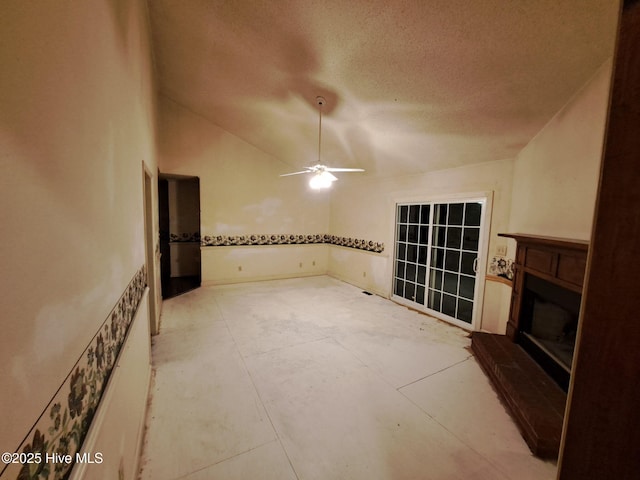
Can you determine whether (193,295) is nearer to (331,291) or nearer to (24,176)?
(331,291)

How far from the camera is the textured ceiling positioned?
5.50 feet

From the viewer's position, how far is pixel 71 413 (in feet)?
2.51

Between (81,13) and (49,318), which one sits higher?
(81,13)

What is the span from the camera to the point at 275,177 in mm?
5629

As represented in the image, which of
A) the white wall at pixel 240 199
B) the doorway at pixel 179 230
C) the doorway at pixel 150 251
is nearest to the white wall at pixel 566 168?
the doorway at pixel 150 251

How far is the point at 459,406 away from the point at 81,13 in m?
3.10

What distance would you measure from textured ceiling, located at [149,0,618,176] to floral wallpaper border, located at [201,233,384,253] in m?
1.91

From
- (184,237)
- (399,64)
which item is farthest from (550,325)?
(184,237)

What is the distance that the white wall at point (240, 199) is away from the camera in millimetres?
4664

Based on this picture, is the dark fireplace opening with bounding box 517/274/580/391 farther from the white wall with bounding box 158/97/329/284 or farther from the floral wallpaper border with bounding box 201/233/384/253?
the white wall with bounding box 158/97/329/284

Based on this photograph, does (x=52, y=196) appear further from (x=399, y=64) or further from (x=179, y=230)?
(x=179, y=230)

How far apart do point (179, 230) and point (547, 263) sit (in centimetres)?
625

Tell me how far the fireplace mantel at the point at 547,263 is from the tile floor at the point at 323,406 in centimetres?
81

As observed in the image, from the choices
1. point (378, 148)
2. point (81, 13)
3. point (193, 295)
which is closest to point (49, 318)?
point (81, 13)
